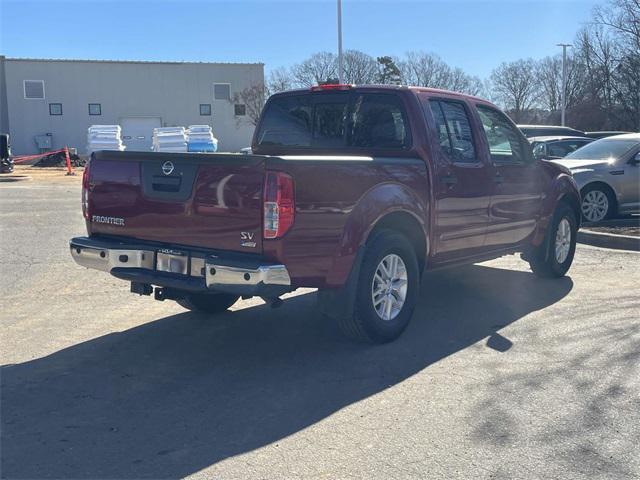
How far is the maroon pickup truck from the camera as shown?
4668 millimetres

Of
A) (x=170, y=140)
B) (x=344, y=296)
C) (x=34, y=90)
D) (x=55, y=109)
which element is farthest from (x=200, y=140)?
(x=344, y=296)

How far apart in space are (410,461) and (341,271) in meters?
1.78

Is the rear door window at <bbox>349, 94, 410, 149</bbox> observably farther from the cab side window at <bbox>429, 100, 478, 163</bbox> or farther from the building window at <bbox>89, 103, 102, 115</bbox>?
the building window at <bbox>89, 103, 102, 115</bbox>

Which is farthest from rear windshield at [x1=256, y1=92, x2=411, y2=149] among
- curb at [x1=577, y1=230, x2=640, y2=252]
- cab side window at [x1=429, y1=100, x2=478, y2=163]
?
curb at [x1=577, y1=230, x2=640, y2=252]

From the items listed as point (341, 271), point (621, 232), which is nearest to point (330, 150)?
point (341, 271)

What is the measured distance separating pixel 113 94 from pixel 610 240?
148ft

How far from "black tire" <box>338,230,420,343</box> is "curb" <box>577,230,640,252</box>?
18.7 ft

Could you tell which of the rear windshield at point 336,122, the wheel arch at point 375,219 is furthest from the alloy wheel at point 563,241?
the rear windshield at point 336,122

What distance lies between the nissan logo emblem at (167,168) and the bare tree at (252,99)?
45.5m

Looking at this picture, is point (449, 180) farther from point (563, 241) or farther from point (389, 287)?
point (563, 241)

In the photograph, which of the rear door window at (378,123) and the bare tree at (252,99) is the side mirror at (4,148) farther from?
the rear door window at (378,123)

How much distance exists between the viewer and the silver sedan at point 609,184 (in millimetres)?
12031

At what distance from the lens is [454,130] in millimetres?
6480

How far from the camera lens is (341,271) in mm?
5090
